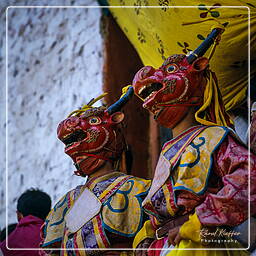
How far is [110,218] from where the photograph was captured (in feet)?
11.2

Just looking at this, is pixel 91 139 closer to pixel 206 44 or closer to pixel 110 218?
pixel 110 218

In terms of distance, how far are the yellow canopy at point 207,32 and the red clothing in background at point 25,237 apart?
42.4 inches

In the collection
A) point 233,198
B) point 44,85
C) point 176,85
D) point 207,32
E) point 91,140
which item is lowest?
point 233,198

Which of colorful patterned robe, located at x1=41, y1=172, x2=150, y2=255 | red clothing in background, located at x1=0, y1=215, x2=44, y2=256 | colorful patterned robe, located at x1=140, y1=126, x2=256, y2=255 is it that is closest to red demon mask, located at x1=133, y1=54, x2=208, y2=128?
colorful patterned robe, located at x1=140, y1=126, x2=256, y2=255

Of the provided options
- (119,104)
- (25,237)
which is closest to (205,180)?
(119,104)

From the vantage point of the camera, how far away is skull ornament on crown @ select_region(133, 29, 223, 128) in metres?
3.19

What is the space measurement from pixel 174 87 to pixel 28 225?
1.47 m

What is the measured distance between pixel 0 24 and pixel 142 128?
1780 mm

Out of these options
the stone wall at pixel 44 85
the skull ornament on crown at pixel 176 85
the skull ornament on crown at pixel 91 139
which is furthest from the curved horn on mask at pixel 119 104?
the stone wall at pixel 44 85

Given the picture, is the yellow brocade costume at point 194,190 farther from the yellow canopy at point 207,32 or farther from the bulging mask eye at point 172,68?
the yellow canopy at point 207,32

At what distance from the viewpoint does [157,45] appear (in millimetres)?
4160

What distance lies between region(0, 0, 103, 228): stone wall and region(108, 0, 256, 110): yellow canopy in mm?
958

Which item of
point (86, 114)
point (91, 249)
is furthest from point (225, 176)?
point (86, 114)

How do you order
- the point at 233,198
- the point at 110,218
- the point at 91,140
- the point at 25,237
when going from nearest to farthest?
the point at 233,198 → the point at 110,218 → the point at 91,140 → the point at 25,237
